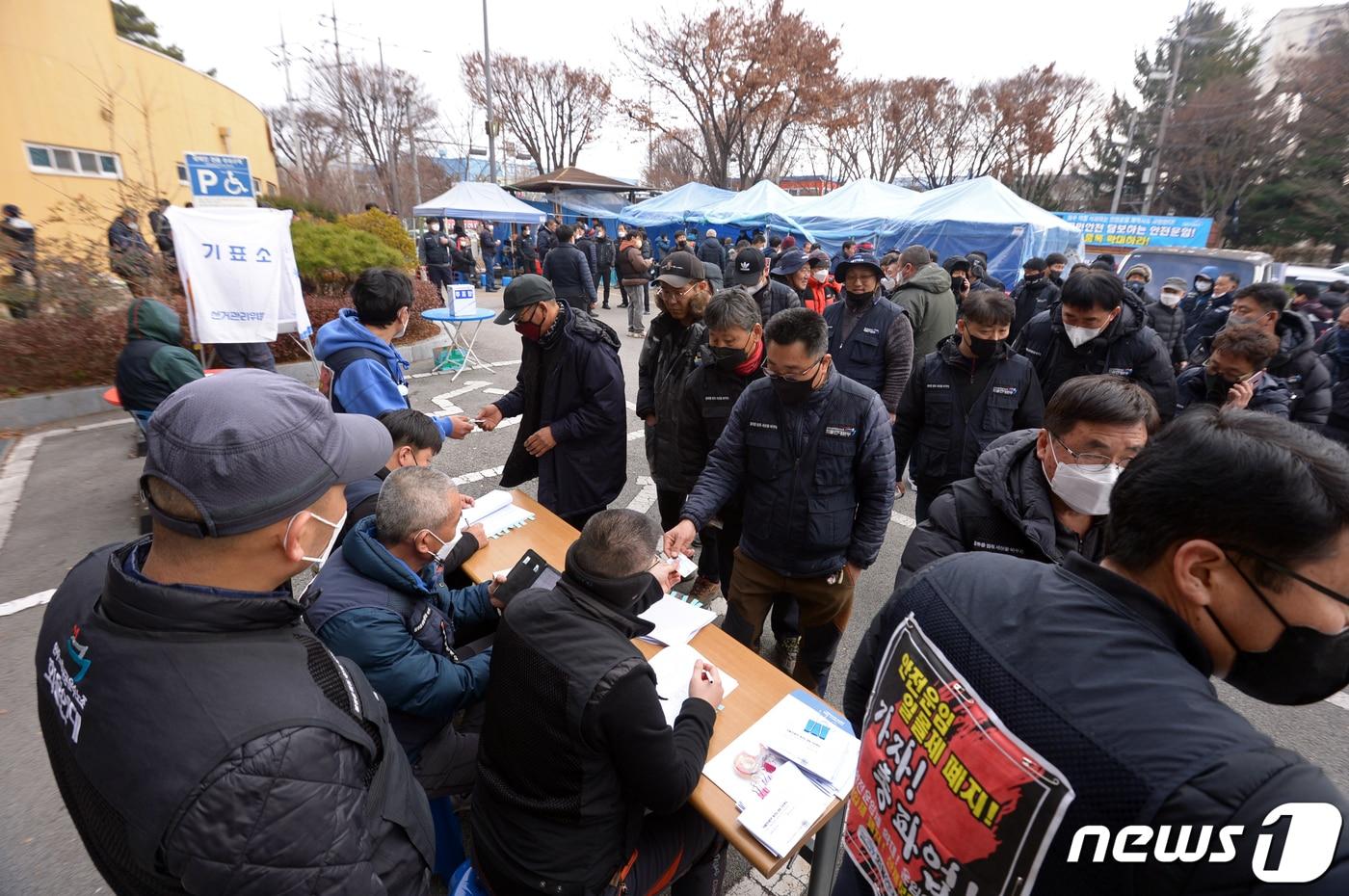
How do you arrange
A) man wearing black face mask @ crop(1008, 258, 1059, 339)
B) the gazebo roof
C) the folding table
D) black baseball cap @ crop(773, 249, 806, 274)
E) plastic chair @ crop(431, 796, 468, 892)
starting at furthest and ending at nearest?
1. the gazebo roof
2. the folding table
3. man wearing black face mask @ crop(1008, 258, 1059, 339)
4. black baseball cap @ crop(773, 249, 806, 274)
5. plastic chair @ crop(431, 796, 468, 892)

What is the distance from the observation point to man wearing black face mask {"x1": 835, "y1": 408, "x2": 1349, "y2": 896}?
73 centimetres

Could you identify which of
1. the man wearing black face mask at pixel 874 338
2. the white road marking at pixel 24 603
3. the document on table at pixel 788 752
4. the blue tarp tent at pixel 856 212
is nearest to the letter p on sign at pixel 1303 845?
the document on table at pixel 788 752

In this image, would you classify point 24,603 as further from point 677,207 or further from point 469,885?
point 677,207

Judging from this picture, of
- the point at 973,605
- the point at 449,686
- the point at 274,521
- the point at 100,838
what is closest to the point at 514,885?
the point at 449,686

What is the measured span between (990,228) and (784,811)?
1453cm

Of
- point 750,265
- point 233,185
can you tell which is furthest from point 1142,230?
point 233,185

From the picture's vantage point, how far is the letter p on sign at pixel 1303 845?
70 cm

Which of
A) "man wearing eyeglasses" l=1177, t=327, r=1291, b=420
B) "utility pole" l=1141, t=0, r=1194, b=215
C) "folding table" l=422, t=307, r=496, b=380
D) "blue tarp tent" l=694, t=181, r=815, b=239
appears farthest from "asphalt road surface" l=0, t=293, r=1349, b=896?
"utility pole" l=1141, t=0, r=1194, b=215

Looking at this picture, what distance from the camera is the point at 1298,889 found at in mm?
710

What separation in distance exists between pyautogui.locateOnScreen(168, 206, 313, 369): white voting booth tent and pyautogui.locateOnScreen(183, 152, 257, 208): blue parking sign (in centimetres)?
111

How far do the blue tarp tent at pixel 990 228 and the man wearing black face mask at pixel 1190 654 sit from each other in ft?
47.7

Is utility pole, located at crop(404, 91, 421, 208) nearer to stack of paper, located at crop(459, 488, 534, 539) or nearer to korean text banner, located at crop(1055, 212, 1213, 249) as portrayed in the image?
korean text banner, located at crop(1055, 212, 1213, 249)

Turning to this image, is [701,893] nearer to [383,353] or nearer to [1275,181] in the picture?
[383,353]

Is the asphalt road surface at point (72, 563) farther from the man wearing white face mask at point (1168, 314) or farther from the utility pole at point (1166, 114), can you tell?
the utility pole at point (1166, 114)
